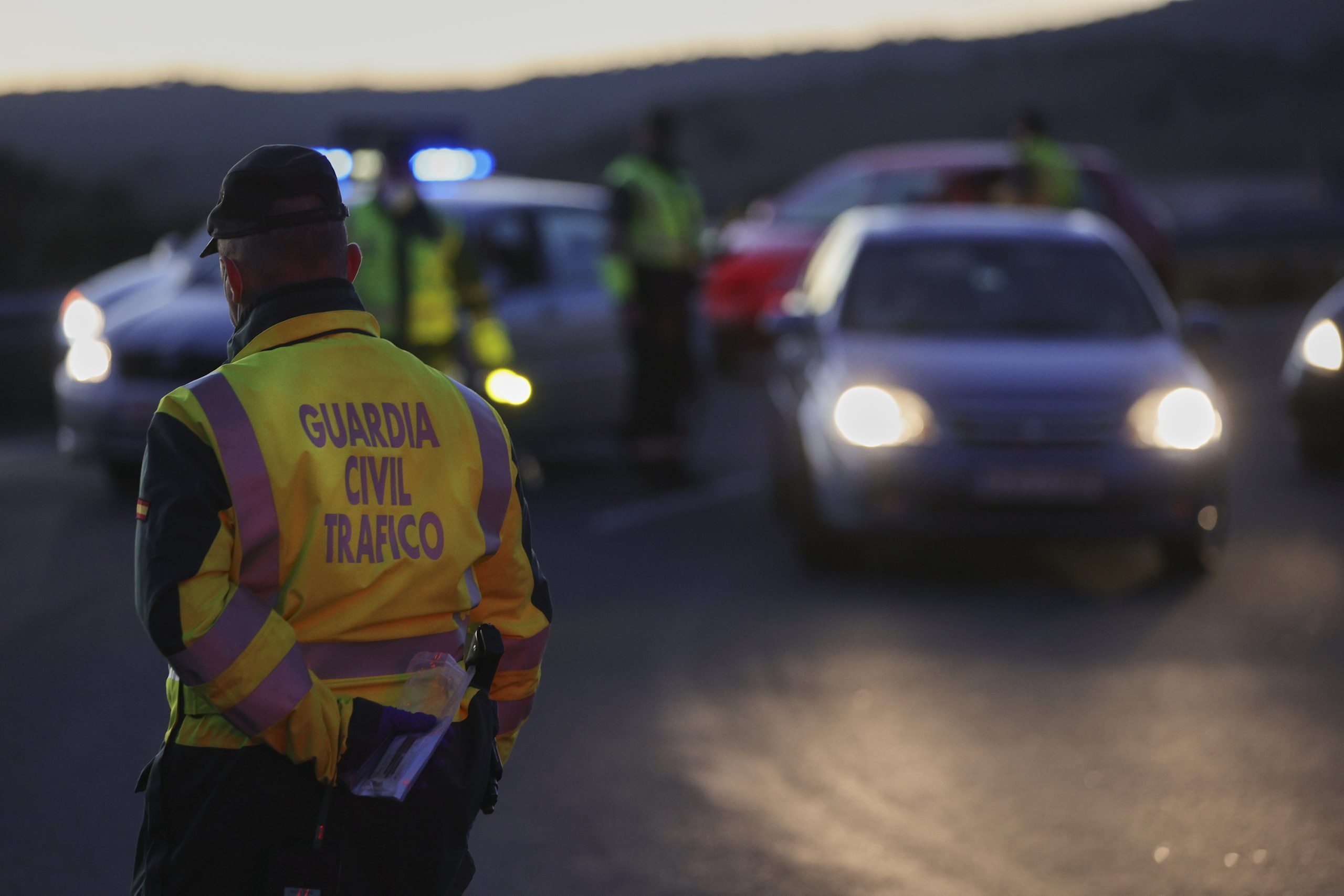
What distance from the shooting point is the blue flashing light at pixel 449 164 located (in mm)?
12344

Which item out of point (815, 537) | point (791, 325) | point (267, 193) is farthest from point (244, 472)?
point (791, 325)

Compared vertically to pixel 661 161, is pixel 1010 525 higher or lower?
lower

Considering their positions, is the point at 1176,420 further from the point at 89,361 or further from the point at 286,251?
the point at 286,251

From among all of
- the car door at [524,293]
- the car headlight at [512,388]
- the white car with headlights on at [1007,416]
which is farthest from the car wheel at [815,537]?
the car door at [524,293]

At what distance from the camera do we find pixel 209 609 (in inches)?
104

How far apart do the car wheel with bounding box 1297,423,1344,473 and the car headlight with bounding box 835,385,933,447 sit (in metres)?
4.41

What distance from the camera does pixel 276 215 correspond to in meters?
2.79

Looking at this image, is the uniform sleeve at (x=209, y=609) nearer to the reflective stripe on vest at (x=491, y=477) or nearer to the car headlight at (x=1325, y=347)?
the reflective stripe on vest at (x=491, y=477)

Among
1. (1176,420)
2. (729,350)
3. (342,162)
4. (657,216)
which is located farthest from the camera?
(729,350)

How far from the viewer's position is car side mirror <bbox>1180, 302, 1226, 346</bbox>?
9.45m

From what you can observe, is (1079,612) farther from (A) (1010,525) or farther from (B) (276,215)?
(B) (276,215)

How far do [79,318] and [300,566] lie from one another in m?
11.2

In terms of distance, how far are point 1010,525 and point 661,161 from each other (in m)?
4.13

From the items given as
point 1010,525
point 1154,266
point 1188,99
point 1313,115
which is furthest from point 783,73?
point 1010,525
